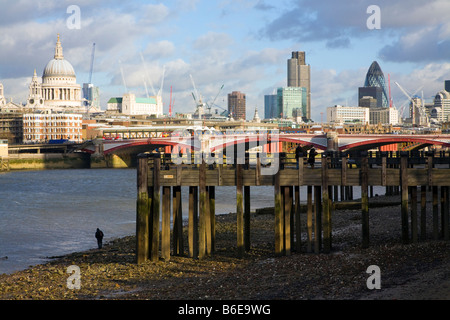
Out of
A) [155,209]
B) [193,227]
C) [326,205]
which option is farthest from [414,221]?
[155,209]

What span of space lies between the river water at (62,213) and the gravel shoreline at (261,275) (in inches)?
172

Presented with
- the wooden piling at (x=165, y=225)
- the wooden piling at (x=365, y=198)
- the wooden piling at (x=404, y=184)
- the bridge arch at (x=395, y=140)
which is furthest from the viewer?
the bridge arch at (x=395, y=140)

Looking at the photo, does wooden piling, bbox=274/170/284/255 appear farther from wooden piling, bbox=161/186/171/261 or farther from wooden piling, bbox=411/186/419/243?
wooden piling, bbox=411/186/419/243

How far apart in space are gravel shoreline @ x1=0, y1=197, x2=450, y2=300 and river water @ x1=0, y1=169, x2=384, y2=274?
14.4 feet

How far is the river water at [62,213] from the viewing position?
29875mm

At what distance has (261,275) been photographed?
19.1m

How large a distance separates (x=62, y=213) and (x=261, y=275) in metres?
27.2

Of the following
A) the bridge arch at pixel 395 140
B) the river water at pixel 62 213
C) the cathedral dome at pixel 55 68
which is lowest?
the river water at pixel 62 213

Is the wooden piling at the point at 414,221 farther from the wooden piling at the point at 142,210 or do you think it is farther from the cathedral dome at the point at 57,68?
the cathedral dome at the point at 57,68

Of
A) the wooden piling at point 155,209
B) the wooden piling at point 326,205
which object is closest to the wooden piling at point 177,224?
the wooden piling at point 155,209

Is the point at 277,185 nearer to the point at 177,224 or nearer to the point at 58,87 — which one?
the point at 177,224

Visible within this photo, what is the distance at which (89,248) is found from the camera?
1149 inches

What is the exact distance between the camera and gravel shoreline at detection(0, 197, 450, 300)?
1609cm
